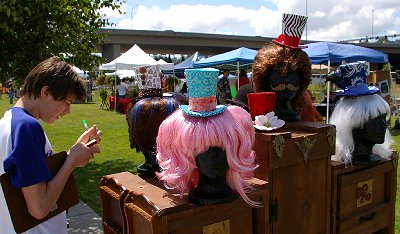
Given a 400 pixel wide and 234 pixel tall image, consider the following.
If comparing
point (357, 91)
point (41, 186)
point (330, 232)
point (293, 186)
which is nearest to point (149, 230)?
point (41, 186)

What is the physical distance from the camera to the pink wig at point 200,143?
145 cm

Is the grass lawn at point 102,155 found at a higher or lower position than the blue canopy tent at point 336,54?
lower

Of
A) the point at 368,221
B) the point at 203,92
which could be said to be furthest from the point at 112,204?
the point at 368,221

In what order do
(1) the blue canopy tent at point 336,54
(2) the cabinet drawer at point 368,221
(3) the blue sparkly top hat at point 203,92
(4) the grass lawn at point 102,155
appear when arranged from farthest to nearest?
(1) the blue canopy tent at point 336,54, (4) the grass lawn at point 102,155, (2) the cabinet drawer at point 368,221, (3) the blue sparkly top hat at point 203,92

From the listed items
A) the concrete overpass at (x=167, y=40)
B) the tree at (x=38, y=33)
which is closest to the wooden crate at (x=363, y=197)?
the tree at (x=38, y=33)

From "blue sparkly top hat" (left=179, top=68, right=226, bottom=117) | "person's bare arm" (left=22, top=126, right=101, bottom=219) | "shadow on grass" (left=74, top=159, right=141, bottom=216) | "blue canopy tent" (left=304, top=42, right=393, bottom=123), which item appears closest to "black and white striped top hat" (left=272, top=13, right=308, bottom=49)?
"blue sparkly top hat" (left=179, top=68, right=226, bottom=117)

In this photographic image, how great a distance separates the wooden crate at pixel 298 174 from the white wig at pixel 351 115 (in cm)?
27

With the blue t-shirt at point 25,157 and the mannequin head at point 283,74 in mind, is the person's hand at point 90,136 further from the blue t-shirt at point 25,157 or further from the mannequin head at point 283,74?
the mannequin head at point 283,74

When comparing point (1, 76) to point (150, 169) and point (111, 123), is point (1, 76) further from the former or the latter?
point (111, 123)

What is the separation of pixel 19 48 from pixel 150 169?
2623 millimetres

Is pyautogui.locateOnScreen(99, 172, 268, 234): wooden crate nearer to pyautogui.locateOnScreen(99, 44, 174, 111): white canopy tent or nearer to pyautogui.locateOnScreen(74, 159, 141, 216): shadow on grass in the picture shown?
pyautogui.locateOnScreen(74, 159, 141, 216): shadow on grass

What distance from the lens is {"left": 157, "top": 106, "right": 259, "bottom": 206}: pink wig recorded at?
1.45 metres

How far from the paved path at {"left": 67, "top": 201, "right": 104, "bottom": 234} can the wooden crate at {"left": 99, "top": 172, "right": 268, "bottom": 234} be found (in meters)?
1.87

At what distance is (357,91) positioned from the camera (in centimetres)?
232
